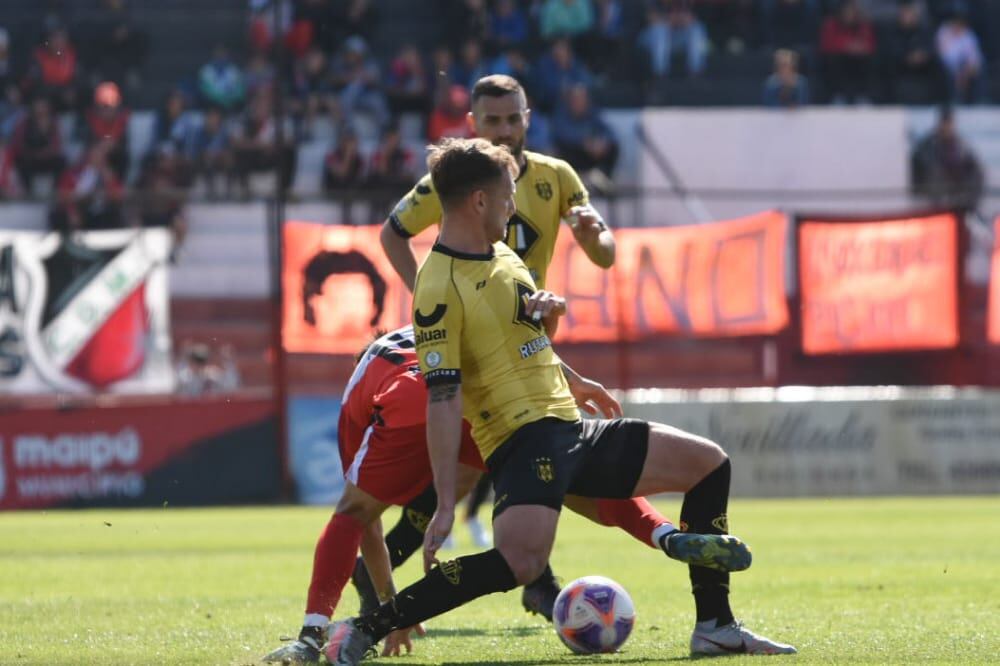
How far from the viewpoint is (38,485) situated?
18109mm

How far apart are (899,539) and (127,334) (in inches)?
324

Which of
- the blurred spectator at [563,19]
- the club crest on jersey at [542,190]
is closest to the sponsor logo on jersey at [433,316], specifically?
the club crest on jersey at [542,190]

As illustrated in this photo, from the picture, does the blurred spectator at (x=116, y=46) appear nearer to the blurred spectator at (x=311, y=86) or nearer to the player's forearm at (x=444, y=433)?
the blurred spectator at (x=311, y=86)

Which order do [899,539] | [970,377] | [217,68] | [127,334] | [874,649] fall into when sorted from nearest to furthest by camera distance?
1. [874,649]
2. [899,539]
3. [127,334]
4. [970,377]
5. [217,68]

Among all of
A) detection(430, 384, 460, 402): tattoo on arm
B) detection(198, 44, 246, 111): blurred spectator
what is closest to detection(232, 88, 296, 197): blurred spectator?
detection(198, 44, 246, 111): blurred spectator

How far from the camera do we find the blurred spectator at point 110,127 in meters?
23.3

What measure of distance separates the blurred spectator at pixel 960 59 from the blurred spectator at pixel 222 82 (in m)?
9.73

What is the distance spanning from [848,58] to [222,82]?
8598 millimetres

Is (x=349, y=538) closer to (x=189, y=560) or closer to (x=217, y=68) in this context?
(x=189, y=560)

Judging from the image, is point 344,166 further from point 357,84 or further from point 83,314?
point 83,314

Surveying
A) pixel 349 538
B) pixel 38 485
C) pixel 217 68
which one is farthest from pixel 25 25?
pixel 349 538

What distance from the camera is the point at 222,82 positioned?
2453 cm

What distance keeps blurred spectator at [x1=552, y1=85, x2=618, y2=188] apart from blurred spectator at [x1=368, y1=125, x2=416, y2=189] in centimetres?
193

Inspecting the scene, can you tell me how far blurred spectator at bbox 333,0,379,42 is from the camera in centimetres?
2542
